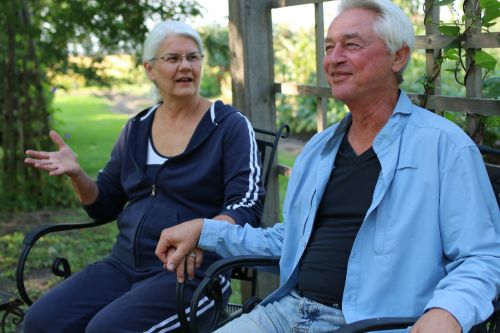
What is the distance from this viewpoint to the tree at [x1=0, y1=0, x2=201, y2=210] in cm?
542

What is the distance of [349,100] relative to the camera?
7.70 ft

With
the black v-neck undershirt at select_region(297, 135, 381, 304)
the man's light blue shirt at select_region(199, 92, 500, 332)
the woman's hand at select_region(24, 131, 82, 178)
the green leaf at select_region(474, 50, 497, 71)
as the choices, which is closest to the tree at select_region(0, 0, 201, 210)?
the woman's hand at select_region(24, 131, 82, 178)

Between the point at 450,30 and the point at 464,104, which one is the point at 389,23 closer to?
the point at 450,30

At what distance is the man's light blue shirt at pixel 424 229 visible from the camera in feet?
6.60

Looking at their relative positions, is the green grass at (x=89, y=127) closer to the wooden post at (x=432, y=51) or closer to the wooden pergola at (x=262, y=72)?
the wooden pergola at (x=262, y=72)

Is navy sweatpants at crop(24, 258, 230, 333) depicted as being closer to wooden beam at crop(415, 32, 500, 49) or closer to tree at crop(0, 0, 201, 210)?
wooden beam at crop(415, 32, 500, 49)

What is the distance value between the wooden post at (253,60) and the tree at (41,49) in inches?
61.3

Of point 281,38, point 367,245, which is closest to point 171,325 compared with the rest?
point 367,245

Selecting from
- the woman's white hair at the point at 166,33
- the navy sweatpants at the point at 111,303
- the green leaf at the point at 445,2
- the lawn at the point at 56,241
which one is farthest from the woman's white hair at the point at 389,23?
the lawn at the point at 56,241

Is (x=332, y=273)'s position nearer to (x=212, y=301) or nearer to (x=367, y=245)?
(x=367, y=245)

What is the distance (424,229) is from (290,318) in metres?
0.58

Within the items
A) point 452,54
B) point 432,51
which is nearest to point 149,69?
point 432,51

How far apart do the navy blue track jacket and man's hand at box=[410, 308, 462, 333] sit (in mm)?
1132

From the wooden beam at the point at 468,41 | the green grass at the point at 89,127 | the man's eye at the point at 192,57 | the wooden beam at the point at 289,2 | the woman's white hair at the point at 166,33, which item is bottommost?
the green grass at the point at 89,127
